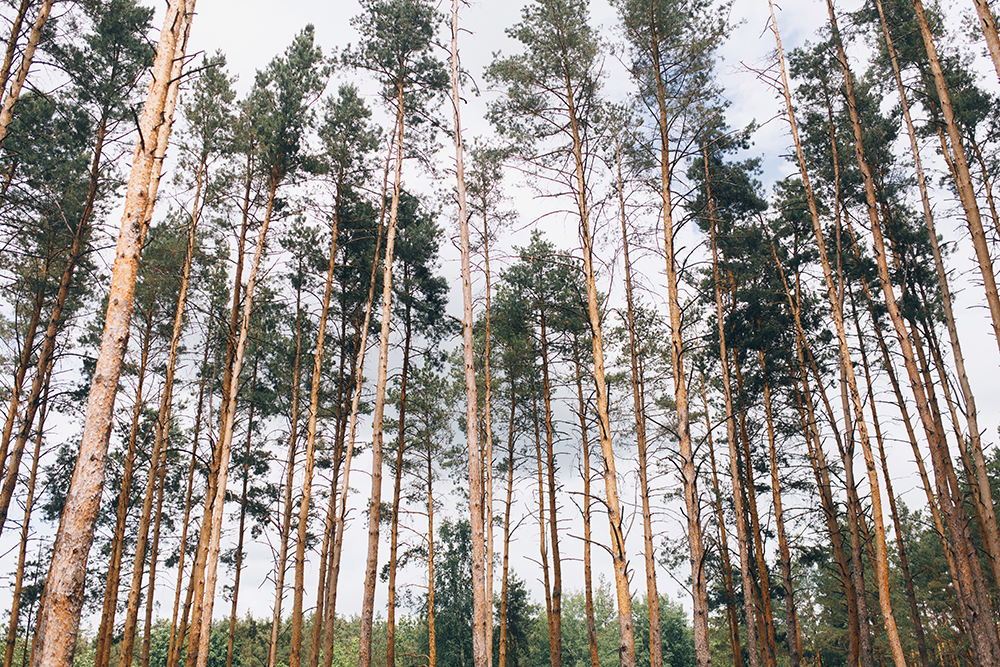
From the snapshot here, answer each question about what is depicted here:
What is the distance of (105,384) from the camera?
13.1 feet

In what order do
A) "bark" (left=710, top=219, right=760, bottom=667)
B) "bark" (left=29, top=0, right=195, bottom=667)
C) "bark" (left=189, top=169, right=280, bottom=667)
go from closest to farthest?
1. "bark" (left=29, top=0, right=195, bottom=667)
2. "bark" (left=189, top=169, right=280, bottom=667)
3. "bark" (left=710, top=219, right=760, bottom=667)

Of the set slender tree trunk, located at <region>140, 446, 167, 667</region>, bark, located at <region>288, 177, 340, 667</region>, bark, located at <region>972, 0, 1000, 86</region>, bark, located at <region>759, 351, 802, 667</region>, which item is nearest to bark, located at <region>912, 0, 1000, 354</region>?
bark, located at <region>972, 0, 1000, 86</region>

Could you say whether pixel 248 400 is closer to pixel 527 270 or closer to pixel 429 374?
pixel 429 374

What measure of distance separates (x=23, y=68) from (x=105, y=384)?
569cm

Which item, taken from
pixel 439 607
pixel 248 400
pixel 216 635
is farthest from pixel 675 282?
pixel 216 635

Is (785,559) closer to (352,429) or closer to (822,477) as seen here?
(822,477)

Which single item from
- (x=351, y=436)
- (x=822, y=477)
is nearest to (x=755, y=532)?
(x=822, y=477)

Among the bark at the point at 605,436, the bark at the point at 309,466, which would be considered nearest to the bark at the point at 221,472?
the bark at the point at 309,466

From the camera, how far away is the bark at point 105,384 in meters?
3.50

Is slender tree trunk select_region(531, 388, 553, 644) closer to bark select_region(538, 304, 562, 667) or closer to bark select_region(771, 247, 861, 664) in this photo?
bark select_region(538, 304, 562, 667)

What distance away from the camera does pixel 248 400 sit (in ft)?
50.2

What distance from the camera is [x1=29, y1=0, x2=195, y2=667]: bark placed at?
11.5ft

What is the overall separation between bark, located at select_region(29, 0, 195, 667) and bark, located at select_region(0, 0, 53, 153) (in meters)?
3.08

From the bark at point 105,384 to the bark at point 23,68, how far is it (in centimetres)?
308
